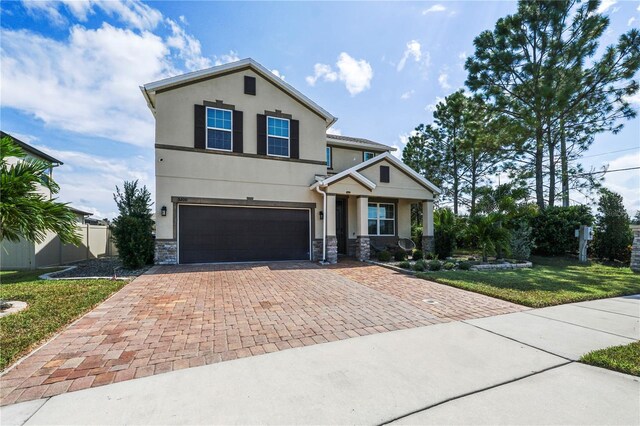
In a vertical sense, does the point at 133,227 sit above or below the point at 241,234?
above

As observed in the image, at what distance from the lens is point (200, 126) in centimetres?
1170

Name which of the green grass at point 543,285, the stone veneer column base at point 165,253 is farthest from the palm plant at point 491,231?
the stone veneer column base at point 165,253

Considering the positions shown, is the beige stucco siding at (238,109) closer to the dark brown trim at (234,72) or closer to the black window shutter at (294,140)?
the dark brown trim at (234,72)

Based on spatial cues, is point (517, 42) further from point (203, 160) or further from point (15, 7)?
point (15, 7)

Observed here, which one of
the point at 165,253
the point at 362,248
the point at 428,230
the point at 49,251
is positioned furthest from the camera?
the point at 428,230

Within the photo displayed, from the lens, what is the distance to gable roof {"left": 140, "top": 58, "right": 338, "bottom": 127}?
11.1m

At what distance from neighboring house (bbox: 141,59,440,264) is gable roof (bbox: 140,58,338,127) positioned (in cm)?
4

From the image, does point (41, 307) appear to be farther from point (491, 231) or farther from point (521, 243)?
point (521, 243)

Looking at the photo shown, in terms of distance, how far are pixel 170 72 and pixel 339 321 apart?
11.9m

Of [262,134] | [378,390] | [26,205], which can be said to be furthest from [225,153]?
[378,390]

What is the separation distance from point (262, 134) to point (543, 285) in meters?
11.0

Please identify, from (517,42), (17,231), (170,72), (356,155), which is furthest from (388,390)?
(517,42)

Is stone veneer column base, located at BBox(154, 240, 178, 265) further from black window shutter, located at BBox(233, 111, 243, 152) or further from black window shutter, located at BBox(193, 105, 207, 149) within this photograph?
black window shutter, located at BBox(233, 111, 243, 152)

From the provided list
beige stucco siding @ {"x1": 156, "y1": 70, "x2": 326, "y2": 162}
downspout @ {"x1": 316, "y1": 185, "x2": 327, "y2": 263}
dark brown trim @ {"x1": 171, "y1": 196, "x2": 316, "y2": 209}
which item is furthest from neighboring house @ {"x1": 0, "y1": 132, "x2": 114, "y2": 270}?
downspout @ {"x1": 316, "y1": 185, "x2": 327, "y2": 263}
